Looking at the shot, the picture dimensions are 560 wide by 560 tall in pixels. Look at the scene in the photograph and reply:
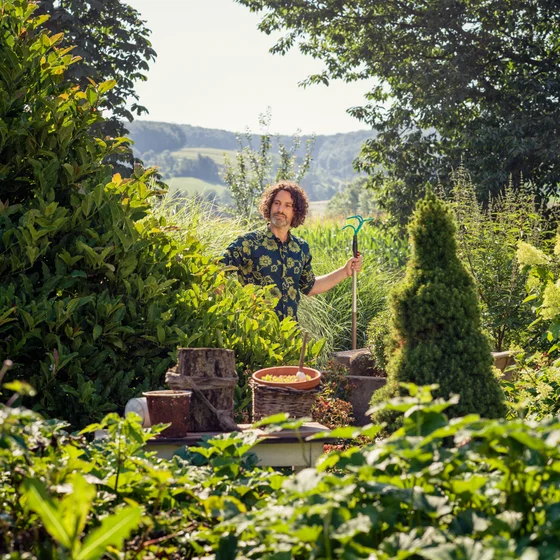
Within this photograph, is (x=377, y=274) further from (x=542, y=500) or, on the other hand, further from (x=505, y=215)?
(x=542, y=500)

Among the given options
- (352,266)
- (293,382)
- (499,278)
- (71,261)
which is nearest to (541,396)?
(293,382)

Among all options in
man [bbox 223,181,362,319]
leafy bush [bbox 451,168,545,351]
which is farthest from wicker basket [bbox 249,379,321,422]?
leafy bush [bbox 451,168,545,351]

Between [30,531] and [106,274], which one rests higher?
[106,274]

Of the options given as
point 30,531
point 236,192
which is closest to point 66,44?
point 236,192

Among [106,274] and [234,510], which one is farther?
[106,274]

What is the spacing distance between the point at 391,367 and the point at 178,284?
1512mm

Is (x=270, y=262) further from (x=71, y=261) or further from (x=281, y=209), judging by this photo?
(x=71, y=261)

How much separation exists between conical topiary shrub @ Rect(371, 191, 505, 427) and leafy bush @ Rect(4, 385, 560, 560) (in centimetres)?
80

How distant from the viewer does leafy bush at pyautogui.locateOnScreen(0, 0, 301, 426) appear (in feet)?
10.3

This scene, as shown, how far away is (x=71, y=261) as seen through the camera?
3.22 m

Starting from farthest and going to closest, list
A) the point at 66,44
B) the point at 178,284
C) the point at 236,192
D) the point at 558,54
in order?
the point at 236,192
the point at 558,54
the point at 66,44
the point at 178,284

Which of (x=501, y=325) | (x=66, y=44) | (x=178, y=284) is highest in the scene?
(x=66, y=44)

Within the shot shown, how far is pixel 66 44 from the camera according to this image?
38.1 ft

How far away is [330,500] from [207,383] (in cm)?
133
